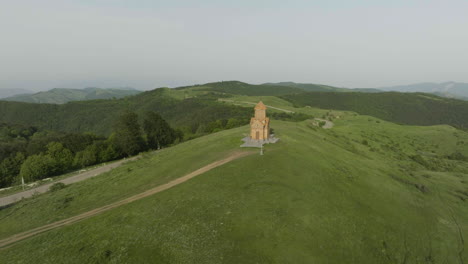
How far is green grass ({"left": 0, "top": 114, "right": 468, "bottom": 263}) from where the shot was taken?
14625 mm

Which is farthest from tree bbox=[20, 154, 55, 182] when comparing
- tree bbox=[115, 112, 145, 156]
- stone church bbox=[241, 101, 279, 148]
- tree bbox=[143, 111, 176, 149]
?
stone church bbox=[241, 101, 279, 148]

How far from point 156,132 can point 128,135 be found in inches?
356

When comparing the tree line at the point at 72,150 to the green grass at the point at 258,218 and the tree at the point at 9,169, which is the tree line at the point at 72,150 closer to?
the tree at the point at 9,169

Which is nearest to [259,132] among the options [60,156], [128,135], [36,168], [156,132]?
[128,135]

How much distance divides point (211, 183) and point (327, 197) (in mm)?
11186

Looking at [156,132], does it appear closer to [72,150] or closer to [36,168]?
[72,150]

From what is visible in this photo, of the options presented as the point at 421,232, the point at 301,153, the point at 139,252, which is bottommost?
the point at 421,232

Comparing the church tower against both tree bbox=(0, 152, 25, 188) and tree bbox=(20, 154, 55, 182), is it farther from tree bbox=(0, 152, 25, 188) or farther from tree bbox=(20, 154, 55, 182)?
tree bbox=(0, 152, 25, 188)

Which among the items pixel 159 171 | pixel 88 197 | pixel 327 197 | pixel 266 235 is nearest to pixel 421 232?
pixel 327 197

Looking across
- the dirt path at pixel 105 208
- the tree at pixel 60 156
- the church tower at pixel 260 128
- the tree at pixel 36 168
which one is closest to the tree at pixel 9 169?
the tree at pixel 60 156

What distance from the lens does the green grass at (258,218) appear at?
48.0 feet

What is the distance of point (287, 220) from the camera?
17016 mm

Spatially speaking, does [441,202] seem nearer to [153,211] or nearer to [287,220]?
[287,220]

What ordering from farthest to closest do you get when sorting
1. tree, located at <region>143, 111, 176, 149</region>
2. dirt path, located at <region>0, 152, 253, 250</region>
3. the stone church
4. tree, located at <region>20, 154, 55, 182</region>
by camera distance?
tree, located at <region>143, 111, 176, 149</region> → tree, located at <region>20, 154, 55, 182</region> → the stone church → dirt path, located at <region>0, 152, 253, 250</region>
